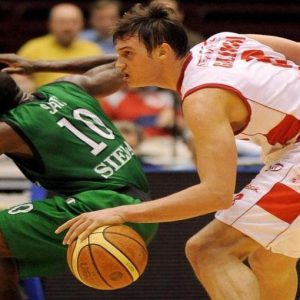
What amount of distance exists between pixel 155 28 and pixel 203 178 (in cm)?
74

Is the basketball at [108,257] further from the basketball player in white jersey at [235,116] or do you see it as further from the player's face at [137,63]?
the player's face at [137,63]

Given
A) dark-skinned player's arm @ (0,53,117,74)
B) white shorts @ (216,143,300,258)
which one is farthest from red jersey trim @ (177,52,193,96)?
dark-skinned player's arm @ (0,53,117,74)

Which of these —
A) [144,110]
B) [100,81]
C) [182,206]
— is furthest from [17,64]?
[144,110]

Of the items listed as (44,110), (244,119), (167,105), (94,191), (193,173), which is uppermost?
(244,119)

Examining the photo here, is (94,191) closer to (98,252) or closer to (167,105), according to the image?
(98,252)

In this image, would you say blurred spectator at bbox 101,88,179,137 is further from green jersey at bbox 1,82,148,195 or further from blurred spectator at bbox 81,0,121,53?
green jersey at bbox 1,82,148,195

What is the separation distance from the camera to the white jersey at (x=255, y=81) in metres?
4.23

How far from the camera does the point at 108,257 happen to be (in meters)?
4.32

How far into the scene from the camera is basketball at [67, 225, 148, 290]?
429 centimetres

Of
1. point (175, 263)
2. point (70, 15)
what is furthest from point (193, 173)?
point (70, 15)

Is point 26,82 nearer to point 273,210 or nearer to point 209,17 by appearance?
point 209,17

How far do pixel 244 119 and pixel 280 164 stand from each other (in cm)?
30

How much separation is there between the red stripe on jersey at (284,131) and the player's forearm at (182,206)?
0.53 metres

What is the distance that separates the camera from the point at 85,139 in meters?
4.95
